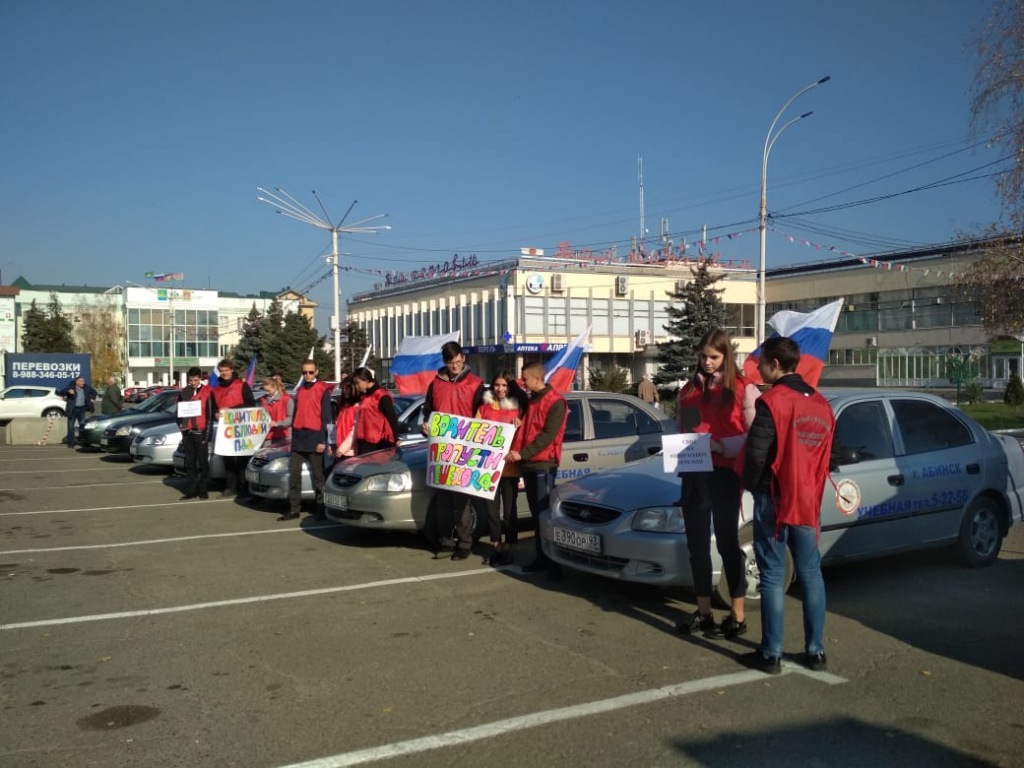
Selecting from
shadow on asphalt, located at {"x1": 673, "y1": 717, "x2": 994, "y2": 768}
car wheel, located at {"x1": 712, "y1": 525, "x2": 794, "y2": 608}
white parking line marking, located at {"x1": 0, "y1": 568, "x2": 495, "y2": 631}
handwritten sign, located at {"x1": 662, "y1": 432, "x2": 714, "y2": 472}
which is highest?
handwritten sign, located at {"x1": 662, "y1": 432, "x2": 714, "y2": 472}

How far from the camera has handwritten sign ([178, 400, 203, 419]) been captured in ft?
39.8

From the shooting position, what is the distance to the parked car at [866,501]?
634 centimetres

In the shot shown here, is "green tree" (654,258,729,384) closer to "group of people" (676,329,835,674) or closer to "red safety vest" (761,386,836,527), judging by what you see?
"group of people" (676,329,835,674)

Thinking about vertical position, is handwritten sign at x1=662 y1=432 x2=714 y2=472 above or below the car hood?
above

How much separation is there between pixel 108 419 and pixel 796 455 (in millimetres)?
19238

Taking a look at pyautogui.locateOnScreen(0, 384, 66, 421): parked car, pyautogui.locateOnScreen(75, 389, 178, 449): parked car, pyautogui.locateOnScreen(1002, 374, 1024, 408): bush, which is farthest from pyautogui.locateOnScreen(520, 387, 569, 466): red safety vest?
pyautogui.locateOnScreen(1002, 374, 1024, 408): bush

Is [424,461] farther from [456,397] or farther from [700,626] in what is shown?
[700,626]

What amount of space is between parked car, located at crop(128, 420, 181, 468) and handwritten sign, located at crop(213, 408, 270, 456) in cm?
406

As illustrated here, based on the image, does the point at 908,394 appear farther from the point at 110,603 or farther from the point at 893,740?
the point at 110,603

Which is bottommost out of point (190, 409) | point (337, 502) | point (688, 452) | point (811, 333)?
point (337, 502)

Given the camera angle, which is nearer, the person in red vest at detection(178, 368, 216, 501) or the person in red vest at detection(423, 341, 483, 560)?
the person in red vest at detection(423, 341, 483, 560)

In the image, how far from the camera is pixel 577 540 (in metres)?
6.73

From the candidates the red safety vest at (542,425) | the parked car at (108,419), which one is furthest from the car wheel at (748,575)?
the parked car at (108,419)

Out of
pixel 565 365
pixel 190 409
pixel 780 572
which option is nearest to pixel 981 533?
pixel 780 572
